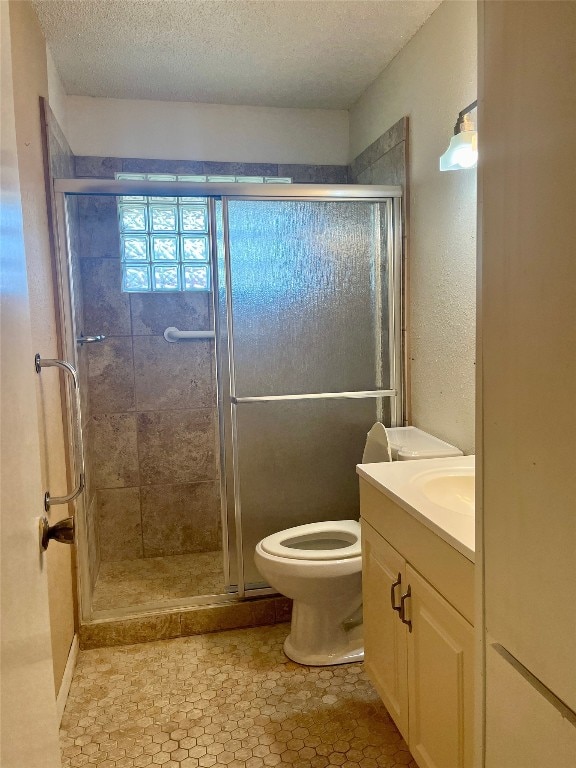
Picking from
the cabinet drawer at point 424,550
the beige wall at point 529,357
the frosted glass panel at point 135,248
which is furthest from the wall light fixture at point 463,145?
the frosted glass panel at point 135,248

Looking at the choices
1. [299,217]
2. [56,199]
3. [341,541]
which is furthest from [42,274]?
[341,541]

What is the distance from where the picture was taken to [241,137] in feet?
9.98

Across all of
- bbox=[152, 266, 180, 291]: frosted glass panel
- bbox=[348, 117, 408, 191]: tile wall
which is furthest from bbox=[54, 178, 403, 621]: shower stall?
bbox=[348, 117, 408, 191]: tile wall

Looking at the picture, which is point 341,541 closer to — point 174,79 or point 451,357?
point 451,357

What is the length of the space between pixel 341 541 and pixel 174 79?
89.3 inches

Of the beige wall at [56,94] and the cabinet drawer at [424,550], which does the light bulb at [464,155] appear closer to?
the cabinet drawer at [424,550]

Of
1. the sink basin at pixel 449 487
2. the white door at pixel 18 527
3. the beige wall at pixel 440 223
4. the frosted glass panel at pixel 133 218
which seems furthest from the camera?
the frosted glass panel at pixel 133 218

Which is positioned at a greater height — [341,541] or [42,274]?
[42,274]

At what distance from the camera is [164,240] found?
3.04 m

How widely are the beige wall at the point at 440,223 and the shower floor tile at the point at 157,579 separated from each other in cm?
135

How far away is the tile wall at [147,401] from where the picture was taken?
2.97 meters

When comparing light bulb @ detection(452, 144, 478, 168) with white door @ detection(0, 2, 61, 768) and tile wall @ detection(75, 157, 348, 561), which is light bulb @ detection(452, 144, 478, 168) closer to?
white door @ detection(0, 2, 61, 768)

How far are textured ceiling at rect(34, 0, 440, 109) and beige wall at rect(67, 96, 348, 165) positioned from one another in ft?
0.24

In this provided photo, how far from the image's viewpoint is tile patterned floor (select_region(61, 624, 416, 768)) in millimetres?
1744
